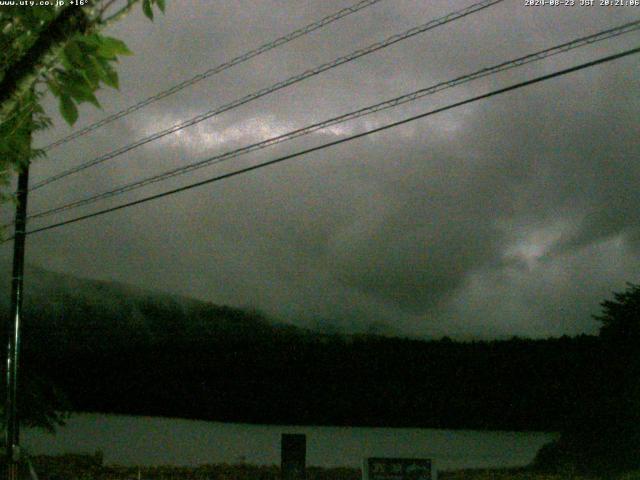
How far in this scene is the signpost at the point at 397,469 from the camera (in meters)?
10.7

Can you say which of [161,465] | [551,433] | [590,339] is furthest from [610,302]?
[161,465]

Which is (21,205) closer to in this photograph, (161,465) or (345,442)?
(161,465)

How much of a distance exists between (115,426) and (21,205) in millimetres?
11378

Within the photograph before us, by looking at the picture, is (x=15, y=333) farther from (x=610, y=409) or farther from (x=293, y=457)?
(x=610, y=409)

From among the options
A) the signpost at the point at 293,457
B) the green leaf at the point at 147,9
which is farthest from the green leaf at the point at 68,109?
the signpost at the point at 293,457

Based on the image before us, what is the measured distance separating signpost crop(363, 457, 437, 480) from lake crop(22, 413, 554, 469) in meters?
5.74

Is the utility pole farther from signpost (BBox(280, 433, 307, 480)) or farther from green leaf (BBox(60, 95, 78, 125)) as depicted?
green leaf (BBox(60, 95, 78, 125))

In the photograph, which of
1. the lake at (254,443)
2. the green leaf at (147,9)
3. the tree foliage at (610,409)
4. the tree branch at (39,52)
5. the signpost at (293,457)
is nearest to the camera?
the tree branch at (39,52)

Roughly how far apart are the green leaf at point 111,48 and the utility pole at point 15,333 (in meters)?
11.9

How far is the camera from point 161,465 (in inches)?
706

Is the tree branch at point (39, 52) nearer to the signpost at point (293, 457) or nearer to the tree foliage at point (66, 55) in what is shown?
the tree foliage at point (66, 55)

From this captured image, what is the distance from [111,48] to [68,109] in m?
0.31

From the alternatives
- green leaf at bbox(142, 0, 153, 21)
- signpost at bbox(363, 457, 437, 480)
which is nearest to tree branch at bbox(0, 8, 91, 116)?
green leaf at bbox(142, 0, 153, 21)

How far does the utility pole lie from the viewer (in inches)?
545
